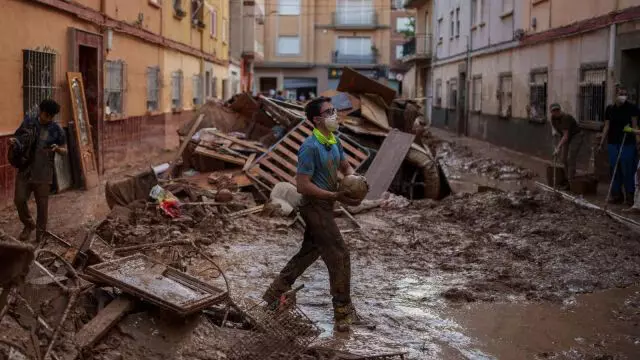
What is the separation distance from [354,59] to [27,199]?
49801 mm

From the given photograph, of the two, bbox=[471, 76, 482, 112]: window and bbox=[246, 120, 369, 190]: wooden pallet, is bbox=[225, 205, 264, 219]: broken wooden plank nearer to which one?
bbox=[246, 120, 369, 190]: wooden pallet

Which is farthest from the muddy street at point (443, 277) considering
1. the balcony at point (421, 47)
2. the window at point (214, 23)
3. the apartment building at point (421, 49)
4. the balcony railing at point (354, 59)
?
the balcony railing at point (354, 59)

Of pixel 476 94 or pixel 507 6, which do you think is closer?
pixel 507 6

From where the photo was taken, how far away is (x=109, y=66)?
582 inches

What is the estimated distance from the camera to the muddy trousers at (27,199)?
771 cm

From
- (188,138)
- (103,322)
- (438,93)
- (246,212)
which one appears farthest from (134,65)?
(438,93)

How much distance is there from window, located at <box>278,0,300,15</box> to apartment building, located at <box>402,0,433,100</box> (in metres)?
15.3

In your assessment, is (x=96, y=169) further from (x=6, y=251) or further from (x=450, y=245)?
(x=6, y=251)

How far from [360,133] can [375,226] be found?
339 cm

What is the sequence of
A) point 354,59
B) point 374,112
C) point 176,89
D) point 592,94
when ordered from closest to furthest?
point 374,112
point 592,94
point 176,89
point 354,59

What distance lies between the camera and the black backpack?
757cm

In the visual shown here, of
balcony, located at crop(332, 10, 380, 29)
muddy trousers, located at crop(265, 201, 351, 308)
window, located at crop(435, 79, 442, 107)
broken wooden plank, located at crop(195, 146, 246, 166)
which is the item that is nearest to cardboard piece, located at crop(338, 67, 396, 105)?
broken wooden plank, located at crop(195, 146, 246, 166)

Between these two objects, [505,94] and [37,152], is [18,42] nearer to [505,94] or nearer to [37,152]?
[37,152]

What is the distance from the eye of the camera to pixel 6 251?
11.4 feet
